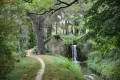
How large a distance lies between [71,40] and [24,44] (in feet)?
24.5

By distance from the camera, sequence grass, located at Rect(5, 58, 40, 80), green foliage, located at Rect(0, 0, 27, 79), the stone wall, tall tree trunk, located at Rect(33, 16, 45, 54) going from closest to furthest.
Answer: green foliage, located at Rect(0, 0, 27, 79) < grass, located at Rect(5, 58, 40, 80) < tall tree trunk, located at Rect(33, 16, 45, 54) < the stone wall

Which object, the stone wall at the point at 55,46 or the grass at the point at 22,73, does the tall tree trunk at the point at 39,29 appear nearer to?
the stone wall at the point at 55,46

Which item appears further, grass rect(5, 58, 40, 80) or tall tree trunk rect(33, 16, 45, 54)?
tall tree trunk rect(33, 16, 45, 54)

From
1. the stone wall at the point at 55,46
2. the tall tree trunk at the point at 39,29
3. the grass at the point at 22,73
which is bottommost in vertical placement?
the grass at the point at 22,73

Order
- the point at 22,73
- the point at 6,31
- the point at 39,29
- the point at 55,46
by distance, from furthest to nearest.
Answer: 1. the point at 55,46
2. the point at 39,29
3. the point at 22,73
4. the point at 6,31

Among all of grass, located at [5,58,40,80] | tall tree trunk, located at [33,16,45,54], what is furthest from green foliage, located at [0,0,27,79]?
tall tree trunk, located at [33,16,45,54]

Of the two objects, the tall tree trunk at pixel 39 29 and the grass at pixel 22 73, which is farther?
the tall tree trunk at pixel 39 29

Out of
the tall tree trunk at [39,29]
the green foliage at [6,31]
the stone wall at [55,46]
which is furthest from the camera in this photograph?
the stone wall at [55,46]

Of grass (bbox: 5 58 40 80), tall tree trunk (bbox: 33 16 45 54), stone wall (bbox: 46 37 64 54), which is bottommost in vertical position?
grass (bbox: 5 58 40 80)

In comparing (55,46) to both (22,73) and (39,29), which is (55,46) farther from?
(22,73)

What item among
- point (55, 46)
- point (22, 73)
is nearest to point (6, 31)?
point (22, 73)

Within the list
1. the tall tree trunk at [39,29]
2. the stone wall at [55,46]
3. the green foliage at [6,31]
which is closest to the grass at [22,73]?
the green foliage at [6,31]

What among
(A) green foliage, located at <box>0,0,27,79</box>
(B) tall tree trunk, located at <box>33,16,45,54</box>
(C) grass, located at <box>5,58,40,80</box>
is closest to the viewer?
(A) green foliage, located at <box>0,0,27,79</box>

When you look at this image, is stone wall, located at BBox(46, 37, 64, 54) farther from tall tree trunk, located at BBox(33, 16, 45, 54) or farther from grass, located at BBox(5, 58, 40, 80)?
grass, located at BBox(5, 58, 40, 80)
